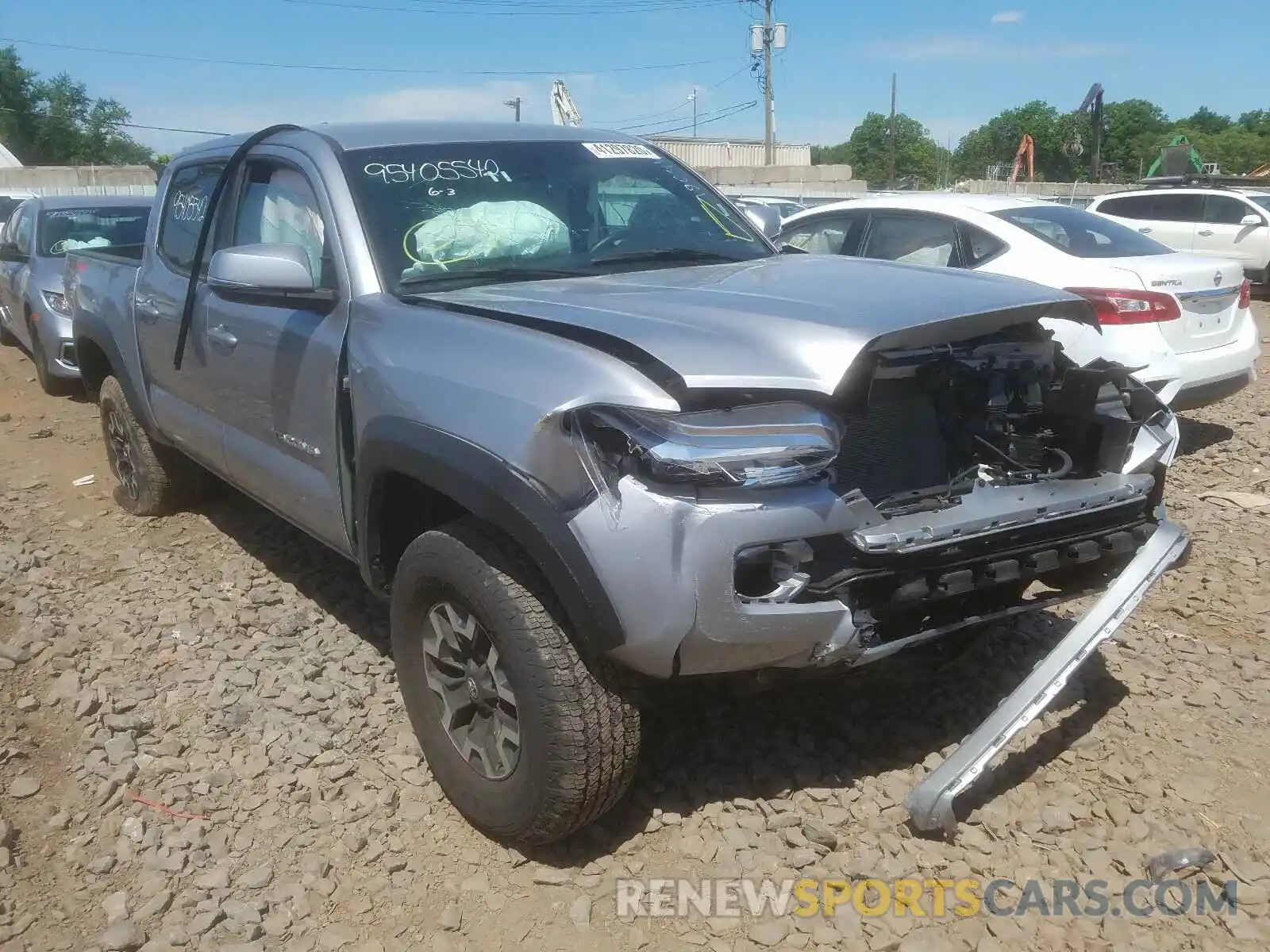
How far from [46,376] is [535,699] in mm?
8288

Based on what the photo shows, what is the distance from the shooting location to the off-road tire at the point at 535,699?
2533mm

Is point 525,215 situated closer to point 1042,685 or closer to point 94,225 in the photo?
point 1042,685

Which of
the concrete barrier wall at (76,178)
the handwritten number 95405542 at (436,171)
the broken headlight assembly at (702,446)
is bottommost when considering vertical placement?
the broken headlight assembly at (702,446)

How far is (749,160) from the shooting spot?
44.5 metres

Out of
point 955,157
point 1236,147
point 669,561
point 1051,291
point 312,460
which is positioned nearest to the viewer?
point 669,561

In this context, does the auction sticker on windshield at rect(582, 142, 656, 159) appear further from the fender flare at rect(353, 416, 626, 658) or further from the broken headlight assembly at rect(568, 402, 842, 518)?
the broken headlight assembly at rect(568, 402, 842, 518)

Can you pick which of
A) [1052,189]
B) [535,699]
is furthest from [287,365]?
[1052,189]

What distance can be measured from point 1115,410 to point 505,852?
206cm

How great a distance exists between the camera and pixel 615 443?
94.1 inches

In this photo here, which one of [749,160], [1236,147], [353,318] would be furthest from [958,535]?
[1236,147]

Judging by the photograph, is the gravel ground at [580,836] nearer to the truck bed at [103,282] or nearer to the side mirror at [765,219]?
the truck bed at [103,282]

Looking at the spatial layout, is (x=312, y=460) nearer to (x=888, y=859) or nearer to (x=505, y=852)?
(x=505, y=852)

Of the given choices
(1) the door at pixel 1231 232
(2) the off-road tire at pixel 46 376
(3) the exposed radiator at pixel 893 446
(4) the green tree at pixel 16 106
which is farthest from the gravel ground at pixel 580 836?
(4) the green tree at pixel 16 106

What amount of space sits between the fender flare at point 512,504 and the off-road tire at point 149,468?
A: 287 cm
